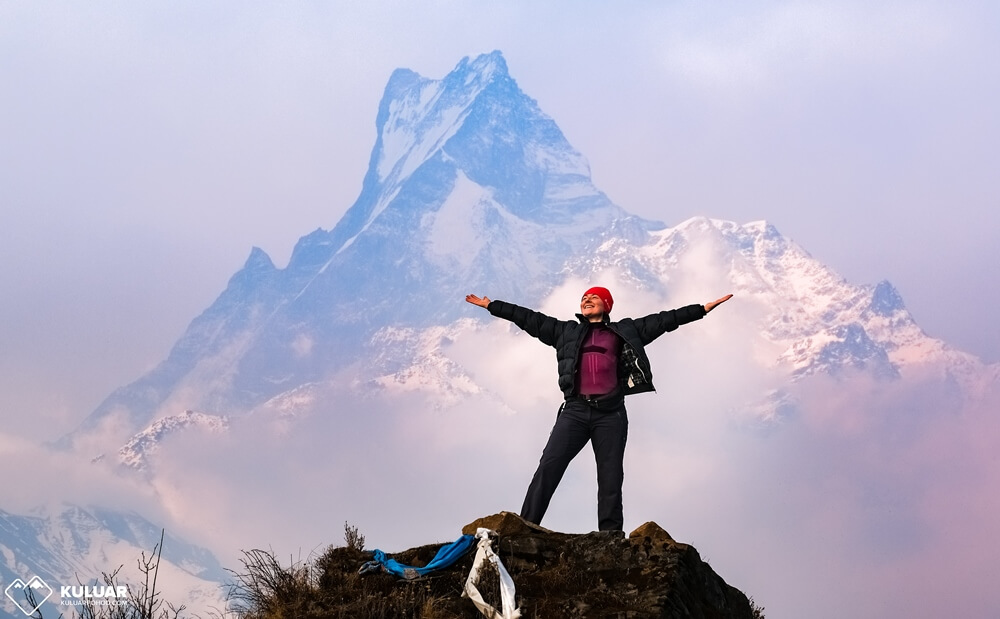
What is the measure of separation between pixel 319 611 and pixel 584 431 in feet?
11.4

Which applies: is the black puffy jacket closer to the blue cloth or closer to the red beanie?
the red beanie

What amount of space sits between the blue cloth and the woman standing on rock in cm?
136

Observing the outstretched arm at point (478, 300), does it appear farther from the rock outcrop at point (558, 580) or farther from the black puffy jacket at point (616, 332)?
the rock outcrop at point (558, 580)

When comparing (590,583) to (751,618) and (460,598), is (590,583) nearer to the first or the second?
(460,598)

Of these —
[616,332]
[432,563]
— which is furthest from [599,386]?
[432,563]

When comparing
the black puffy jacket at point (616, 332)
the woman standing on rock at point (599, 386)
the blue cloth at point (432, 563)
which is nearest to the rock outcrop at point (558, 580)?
the blue cloth at point (432, 563)

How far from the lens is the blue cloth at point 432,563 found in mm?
10773

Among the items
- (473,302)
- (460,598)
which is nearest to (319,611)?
(460,598)

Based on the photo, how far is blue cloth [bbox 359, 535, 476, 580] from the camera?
424 inches

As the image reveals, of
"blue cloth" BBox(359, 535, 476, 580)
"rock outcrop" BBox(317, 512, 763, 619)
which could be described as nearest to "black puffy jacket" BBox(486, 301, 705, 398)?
"rock outcrop" BBox(317, 512, 763, 619)

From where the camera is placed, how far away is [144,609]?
35.2 feet

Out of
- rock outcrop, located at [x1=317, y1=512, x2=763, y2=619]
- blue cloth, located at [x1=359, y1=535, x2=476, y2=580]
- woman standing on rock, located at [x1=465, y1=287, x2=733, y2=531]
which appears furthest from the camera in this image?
woman standing on rock, located at [x1=465, y1=287, x2=733, y2=531]

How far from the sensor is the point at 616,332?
41.4 ft

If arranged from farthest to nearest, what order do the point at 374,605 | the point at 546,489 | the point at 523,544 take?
the point at 546,489
the point at 523,544
the point at 374,605
